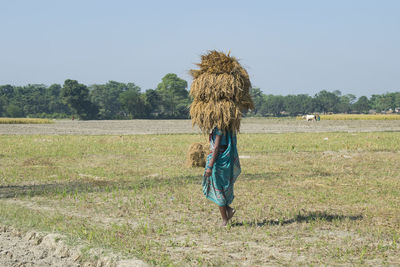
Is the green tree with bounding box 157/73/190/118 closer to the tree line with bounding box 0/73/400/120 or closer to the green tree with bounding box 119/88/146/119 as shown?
the tree line with bounding box 0/73/400/120

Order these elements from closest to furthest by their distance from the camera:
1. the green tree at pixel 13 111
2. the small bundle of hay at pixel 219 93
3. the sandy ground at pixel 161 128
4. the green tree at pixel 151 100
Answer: the small bundle of hay at pixel 219 93 → the sandy ground at pixel 161 128 → the green tree at pixel 151 100 → the green tree at pixel 13 111

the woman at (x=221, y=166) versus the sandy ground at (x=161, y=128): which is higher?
the woman at (x=221, y=166)

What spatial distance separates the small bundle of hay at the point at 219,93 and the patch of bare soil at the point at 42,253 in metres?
2.51

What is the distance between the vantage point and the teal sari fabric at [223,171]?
272 inches

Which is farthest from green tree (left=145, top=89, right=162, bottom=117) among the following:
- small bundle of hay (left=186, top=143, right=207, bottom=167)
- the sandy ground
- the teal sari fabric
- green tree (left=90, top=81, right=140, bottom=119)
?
the teal sari fabric

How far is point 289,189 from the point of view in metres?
10.6

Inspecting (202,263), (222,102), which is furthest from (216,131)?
(202,263)

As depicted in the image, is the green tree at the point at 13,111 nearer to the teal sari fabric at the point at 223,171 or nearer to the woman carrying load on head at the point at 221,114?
the woman carrying load on head at the point at 221,114

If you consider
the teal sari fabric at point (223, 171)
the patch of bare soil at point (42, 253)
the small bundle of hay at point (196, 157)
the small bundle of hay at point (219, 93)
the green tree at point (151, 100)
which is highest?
the green tree at point (151, 100)

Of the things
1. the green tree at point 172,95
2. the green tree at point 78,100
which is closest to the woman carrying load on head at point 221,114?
the green tree at point 78,100

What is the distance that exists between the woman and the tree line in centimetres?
6380

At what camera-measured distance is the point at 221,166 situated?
6.91m

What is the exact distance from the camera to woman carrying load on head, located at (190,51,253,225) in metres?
6.89

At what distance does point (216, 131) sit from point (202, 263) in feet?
7.23
